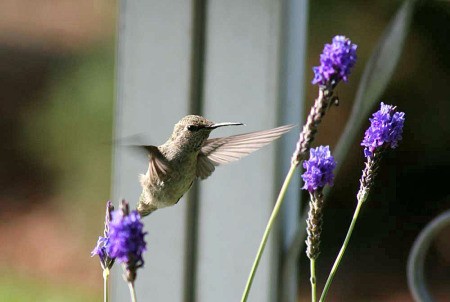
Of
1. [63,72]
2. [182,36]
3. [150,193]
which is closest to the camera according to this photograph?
[150,193]

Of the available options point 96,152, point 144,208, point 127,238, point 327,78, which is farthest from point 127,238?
point 96,152

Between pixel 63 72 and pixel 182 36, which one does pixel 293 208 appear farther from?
pixel 63 72

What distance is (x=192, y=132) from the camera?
103cm

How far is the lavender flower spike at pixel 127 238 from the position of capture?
2.32ft

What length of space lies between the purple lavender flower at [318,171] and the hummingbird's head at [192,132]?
17 cm

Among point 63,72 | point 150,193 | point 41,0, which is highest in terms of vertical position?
point 41,0

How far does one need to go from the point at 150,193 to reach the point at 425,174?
1.14 meters

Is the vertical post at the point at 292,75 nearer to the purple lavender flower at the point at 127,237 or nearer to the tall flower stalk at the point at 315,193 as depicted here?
the tall flower stalk at the point at 315,193

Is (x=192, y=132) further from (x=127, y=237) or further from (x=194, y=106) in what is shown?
(x=194, y=106)

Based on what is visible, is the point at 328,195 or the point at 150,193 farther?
the point at 328,195

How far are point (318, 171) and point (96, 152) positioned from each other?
127cm

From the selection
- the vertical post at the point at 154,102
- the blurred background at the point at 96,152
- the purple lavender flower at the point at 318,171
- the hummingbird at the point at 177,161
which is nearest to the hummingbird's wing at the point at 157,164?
the hummingbird at the point at 177,161

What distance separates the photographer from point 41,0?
6.65 ft

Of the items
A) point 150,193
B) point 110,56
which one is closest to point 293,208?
point 110,56
